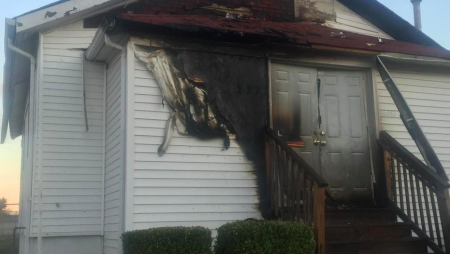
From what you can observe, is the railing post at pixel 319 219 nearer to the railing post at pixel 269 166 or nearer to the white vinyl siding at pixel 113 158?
the railing post at pixel 269 166

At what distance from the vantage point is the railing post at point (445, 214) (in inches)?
293

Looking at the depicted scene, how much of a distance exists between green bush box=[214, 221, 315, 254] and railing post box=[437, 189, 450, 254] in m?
2.21

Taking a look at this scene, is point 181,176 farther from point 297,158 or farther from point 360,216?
point 360,216

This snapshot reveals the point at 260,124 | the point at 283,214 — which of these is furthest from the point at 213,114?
the point at 283,214

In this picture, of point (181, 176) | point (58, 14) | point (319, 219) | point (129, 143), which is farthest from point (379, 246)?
point (58, 14)

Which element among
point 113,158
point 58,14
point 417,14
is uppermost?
point 417,14

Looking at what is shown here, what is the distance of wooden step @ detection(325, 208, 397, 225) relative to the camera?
778 centimetres

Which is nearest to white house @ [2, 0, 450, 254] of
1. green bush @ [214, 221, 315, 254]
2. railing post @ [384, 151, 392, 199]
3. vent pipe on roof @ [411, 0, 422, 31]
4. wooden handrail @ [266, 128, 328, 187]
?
railing post @ [384, 151, 392, 199]

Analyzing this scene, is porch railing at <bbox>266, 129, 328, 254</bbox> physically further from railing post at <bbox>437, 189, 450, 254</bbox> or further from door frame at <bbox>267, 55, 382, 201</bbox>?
railing post at <bbox>437, 189, 450, 254</bbox>

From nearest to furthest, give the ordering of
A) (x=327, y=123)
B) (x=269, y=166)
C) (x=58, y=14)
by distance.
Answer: (x=269, y=166) < (x=327, y=123) < (x=58, y=14)

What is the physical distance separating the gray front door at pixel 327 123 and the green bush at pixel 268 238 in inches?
90.5

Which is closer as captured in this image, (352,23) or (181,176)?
(181,176)

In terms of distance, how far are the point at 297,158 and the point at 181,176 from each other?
164cm

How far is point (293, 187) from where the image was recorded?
23.7ft
